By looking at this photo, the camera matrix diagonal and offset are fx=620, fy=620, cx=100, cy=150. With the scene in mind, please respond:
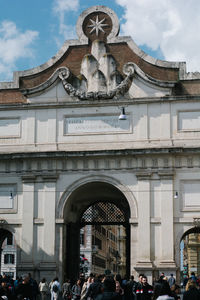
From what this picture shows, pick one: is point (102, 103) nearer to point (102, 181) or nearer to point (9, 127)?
point (102, 181)

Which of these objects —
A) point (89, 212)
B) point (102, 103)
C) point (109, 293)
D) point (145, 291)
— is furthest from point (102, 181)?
point (109, 293)

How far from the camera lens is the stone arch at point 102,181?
32.8m

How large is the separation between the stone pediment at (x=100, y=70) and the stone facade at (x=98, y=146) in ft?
0.18

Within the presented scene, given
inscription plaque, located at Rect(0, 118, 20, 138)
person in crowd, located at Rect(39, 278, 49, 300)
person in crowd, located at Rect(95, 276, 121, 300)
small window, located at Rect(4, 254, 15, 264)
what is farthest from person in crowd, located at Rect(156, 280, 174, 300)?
small window, located at Rect(4, 254, 15, 264)

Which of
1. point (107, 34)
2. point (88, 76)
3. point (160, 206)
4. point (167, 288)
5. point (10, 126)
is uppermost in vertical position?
point (107, 34)

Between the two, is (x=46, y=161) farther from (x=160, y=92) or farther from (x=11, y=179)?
(x=160, y=92)

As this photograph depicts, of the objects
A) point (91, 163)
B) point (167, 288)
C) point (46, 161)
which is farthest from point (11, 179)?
point (167, 288)

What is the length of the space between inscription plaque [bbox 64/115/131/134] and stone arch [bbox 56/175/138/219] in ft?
8.47

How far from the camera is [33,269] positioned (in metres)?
32.8

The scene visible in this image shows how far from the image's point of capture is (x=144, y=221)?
1277 inches

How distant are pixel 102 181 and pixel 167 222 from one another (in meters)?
4.15

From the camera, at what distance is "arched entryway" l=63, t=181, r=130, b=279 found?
34.4 meters

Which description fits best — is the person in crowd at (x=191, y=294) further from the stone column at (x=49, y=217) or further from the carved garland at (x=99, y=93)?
the carved garland at (x=99, y=93)

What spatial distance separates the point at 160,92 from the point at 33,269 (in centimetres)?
1170
